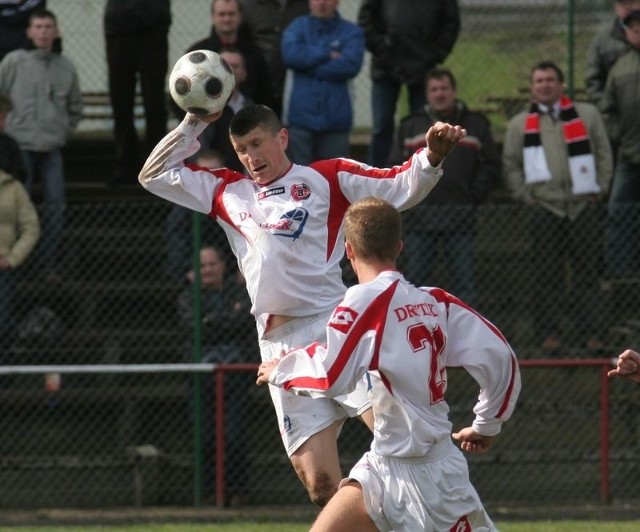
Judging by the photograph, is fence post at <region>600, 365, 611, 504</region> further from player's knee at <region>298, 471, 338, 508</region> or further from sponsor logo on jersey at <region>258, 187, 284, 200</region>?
sponsor logo on jersey at <region>258, 187, 284, 200</region>

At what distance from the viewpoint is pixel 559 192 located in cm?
1026

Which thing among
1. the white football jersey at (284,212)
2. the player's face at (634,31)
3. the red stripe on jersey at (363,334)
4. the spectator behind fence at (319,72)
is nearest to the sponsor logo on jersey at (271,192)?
the white football jersey at (284,212)

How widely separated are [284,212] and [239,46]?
457cm

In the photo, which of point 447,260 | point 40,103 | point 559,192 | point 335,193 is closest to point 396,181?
point 335,193

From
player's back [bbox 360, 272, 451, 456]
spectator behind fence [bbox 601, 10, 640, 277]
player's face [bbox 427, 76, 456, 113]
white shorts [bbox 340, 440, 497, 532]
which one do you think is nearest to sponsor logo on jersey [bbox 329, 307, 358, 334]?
→ player's back [bbox 360, 272, 451, 456]

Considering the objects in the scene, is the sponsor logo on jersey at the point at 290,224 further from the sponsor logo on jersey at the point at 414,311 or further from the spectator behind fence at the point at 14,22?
the spectator behind fence at the point at 14,22

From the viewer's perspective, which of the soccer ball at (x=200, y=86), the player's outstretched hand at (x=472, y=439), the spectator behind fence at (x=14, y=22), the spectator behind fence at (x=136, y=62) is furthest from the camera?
the spectator behind fence at (x=14, y=22)

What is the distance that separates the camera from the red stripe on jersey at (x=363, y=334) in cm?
495

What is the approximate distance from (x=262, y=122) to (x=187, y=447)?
4355mm

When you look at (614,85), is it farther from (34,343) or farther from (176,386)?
(34,343)

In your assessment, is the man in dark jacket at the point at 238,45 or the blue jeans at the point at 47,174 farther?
the blue jeans at the point at 47,174

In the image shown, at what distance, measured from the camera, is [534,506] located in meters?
10.1

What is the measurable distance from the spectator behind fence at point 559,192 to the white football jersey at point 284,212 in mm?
3813

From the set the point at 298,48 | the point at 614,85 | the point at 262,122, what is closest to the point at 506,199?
the point at 614,85
